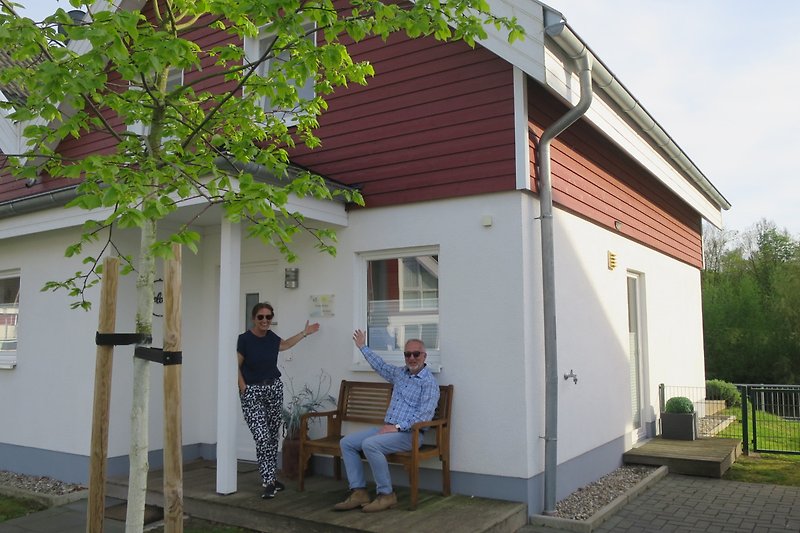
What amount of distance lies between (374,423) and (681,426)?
15.8ft

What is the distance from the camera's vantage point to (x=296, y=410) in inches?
269

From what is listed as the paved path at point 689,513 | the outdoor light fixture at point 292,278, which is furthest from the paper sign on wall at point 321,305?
the paved path at point 689,513

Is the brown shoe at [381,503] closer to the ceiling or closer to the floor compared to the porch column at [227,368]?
closer to the floor

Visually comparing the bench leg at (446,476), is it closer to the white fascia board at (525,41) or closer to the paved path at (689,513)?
the paved path at (689,513)

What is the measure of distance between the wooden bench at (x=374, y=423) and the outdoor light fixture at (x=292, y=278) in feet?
4.03

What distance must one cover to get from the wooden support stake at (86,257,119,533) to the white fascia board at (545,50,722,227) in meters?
3.95

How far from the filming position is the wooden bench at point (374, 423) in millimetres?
5672

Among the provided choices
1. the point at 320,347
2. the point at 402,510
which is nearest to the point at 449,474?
the point at 402,510

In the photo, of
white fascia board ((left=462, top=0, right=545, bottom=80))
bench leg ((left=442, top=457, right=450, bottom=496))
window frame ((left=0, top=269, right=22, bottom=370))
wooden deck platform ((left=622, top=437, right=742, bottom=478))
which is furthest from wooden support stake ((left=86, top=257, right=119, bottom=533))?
wooden deck platform ((left=622, top=437, right=742, bottom=478))

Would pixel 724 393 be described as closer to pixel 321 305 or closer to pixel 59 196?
pixel 321 305

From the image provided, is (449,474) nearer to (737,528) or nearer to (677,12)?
(737,528)

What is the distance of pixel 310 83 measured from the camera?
8.18 meters

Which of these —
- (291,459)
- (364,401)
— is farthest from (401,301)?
(291,459)

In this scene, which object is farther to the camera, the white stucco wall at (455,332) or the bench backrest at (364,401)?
the bench backrest at (364,401)
